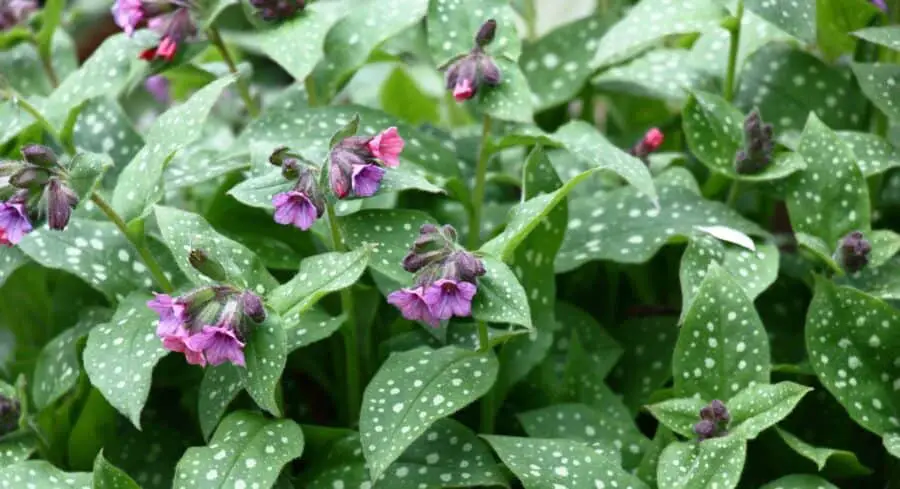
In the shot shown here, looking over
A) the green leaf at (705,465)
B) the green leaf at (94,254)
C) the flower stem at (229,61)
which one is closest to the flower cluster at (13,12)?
the flower stem at (229,61)

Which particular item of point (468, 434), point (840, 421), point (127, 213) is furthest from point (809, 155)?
point (127, 213)

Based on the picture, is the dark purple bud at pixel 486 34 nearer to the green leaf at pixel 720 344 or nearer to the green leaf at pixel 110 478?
the green leaf at pixel 720 344

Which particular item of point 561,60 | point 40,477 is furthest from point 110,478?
point 561,60

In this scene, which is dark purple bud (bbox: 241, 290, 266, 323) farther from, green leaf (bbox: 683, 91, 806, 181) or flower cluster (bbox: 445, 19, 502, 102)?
green leaf (bbox: 683, 91, 806, 181)

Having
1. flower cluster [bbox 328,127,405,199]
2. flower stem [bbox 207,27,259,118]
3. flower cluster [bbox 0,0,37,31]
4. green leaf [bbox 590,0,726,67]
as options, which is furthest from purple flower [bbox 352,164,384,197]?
flower cluster [bbox 0,0,37,31]

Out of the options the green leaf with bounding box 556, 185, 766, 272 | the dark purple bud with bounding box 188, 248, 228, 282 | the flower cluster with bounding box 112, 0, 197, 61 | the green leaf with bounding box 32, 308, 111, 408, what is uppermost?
the flower cluster with bounding box 112, 0, 197, 61

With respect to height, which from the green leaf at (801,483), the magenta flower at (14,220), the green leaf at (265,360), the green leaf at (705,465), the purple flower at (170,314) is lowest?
the green leaf at (801,483)

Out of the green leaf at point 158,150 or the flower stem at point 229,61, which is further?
the flower stem at point 229,61
